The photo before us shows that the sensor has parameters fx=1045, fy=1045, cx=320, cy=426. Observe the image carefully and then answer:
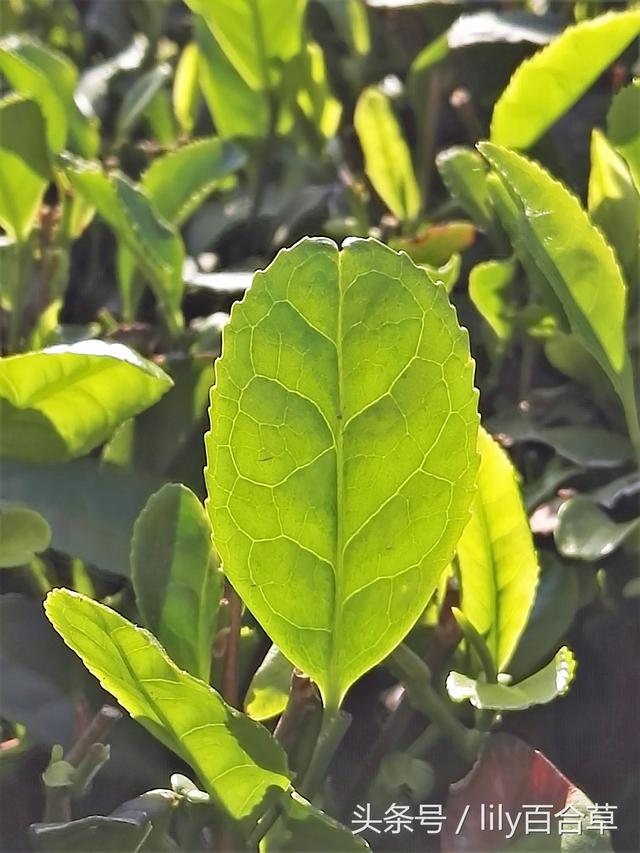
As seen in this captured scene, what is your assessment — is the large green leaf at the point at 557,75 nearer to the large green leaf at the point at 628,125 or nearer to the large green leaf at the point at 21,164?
the large green leaf at the point at 628,125

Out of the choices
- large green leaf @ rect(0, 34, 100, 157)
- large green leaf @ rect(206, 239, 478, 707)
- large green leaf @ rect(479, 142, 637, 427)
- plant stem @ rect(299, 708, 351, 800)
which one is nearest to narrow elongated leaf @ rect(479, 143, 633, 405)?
large green leaf @ rect(479, 142, 637, 427)

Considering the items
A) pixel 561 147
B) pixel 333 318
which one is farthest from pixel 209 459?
pixel 561 147

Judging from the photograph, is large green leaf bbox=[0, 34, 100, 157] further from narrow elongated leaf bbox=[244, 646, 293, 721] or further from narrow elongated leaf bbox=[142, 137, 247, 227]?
narrow elongated leaf bbox=[244, 646, 293, 721]

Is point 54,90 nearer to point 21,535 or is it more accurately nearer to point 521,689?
point 21,535

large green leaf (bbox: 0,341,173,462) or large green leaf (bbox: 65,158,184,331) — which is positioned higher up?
large green leaf (bbox: 65,158,184,331)

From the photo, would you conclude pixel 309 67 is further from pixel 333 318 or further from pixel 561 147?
pixel 333 318

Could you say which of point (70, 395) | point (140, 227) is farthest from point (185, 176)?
point (70, 395)
